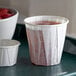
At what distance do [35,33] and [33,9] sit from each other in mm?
439

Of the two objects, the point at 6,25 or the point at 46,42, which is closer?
the point at 46,42

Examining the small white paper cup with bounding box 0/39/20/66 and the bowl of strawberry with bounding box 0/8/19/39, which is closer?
the small white paper cup with bounding box 0/39/20/66

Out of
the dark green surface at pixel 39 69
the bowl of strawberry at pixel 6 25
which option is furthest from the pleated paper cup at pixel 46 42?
the bowl of strawberry at pixel 6 25

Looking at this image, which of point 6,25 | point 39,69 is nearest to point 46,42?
point 39,69

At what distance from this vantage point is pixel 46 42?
949 millimetres

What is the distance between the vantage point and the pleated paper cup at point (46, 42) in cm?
94

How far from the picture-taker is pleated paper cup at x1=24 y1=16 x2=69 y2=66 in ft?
3.09

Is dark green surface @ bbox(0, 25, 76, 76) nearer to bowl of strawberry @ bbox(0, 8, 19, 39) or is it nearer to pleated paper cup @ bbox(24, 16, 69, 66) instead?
pleated paper cup @ bbox(24, 16, 69, 66)

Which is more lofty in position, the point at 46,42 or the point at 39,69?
the point at 46,42

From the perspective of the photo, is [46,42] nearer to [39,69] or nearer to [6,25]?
[39,69]

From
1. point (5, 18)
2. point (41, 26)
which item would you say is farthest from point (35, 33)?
point (5, 18)

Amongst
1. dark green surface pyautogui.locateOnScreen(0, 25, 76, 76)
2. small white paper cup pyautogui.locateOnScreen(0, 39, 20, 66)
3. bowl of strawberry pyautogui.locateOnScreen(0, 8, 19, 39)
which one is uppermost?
bowl of strawberry pyautogui.locateOnScreen(0, 8, 19, 39)

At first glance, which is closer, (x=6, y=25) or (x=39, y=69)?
(x=39, y=69)

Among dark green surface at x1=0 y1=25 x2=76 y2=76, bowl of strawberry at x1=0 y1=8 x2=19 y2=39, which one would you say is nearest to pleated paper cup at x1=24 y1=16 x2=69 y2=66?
dark green surface at x1=0 y1=25 x2=76 y2=76
